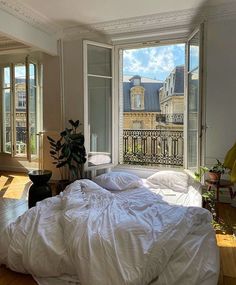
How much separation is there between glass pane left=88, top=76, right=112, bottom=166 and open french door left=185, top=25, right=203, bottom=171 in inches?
53.4

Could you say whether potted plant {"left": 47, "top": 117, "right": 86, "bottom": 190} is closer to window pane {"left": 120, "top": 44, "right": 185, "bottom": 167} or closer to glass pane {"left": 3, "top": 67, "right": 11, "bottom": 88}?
window pane {"left": 120, "top": 44, "right": 185, "bottom": 167}

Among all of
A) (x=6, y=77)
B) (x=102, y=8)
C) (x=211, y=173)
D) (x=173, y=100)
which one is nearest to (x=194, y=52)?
(x=173, y=100)

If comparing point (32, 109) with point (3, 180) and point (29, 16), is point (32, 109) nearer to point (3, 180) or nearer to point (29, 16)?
point (3, 180)

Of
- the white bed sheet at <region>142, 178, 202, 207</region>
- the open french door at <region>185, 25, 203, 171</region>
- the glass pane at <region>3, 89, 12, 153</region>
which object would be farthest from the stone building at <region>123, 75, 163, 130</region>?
the glass pane at <region>3, 89, 12, 153</region>

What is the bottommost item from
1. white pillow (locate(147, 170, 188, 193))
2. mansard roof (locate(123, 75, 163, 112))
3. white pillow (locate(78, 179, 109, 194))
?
white pillow (locate(147, 170, 188, 193))

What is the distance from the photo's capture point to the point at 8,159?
616 centimetres

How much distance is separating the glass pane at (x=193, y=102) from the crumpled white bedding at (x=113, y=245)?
1.74m

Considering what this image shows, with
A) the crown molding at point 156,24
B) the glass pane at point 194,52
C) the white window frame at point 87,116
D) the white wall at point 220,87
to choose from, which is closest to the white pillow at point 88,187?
the white window frame at point 87,116

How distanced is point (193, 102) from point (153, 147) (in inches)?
58.0

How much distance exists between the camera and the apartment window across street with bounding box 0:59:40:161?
5.81m

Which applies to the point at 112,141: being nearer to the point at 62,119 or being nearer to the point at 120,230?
Answer: the point at 62,119

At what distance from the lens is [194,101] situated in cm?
392

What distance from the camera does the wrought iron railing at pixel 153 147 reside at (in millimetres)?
4953

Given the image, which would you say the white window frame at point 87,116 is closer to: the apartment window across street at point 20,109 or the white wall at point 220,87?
the white wall at point 220,87
